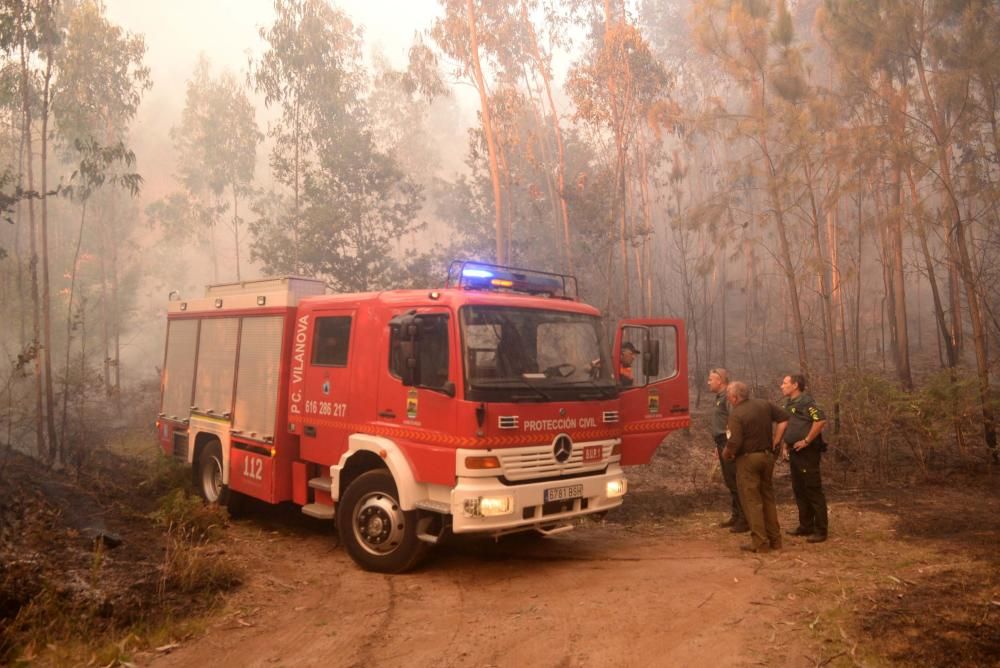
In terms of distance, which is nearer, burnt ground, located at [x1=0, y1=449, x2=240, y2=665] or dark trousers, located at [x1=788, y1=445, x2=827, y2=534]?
burnt ground, located at [x1=0, y1=449, x2=240, y2=665]

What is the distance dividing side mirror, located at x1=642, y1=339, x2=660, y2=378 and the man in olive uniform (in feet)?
2.66

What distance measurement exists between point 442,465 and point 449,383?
2.22ft

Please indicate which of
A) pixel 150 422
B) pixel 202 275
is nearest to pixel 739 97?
pixel 150 422

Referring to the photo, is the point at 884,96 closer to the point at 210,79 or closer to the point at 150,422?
the point at 150,422

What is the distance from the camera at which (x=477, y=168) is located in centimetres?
3073

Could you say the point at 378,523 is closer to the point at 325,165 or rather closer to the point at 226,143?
the point at 325,165

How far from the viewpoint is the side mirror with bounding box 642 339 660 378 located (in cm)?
680

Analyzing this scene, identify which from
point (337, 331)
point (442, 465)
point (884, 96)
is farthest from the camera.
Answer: point (884, 96)

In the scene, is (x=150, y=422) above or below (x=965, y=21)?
below

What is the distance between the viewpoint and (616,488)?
261 inches

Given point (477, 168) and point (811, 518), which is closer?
point (811, 518)

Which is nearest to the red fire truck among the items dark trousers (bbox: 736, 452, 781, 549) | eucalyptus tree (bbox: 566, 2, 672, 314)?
dark trousers (bbox: 736, 452, 781, 549)

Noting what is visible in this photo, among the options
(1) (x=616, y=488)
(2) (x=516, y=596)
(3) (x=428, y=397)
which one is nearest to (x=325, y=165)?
(3) (x=428, y=397)

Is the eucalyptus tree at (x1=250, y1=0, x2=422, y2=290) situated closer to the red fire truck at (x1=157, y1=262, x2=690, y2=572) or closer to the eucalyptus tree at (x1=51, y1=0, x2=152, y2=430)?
the eucalyptus tree at (x1=51, y1=0, x2=152, y2=430)
